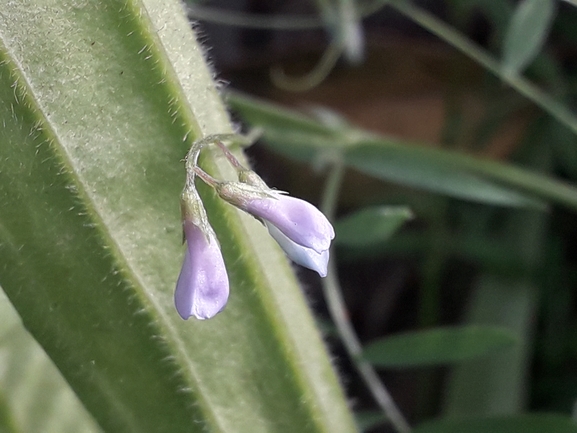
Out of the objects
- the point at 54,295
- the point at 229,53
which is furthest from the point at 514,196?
the point at 229,53

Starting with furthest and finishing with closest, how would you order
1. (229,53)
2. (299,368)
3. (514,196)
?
(229,53) < (514,196) < (299,368)

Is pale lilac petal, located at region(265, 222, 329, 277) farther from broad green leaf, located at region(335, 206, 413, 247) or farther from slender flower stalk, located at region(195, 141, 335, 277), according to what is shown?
broad green leaf, located at region(335, 206, 413, 247)

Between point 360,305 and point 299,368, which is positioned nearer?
point 299,368

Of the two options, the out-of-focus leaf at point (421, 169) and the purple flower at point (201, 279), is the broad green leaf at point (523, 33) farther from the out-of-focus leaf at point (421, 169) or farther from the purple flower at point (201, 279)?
the purple flower at point (201, 279)

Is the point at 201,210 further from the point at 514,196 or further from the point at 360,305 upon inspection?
the point at 360,305

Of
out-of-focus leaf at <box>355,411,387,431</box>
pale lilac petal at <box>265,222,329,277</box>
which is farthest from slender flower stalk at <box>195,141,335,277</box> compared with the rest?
out-of-focus leaf at <box>355,411,387,431</box>

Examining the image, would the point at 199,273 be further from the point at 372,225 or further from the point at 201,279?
the point at 372,225
